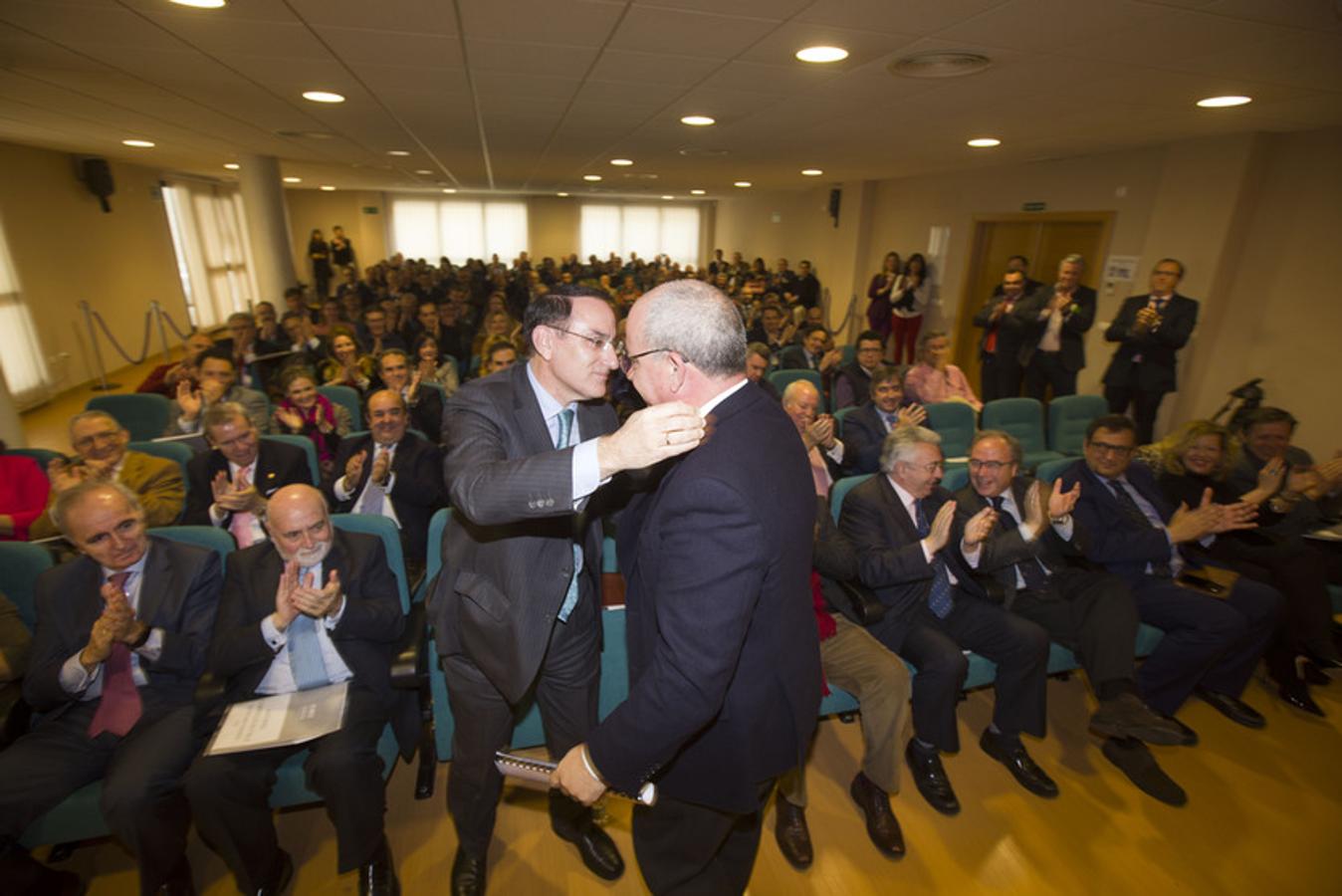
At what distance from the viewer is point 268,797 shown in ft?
6.30

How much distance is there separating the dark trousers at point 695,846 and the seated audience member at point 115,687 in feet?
4.94

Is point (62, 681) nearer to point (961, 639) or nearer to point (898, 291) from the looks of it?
point (961, 639)

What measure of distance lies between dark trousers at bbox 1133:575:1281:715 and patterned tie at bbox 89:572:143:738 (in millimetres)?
4023

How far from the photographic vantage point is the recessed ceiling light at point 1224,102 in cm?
352

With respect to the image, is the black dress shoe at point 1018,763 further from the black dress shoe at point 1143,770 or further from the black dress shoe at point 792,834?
the black dress shoe at point 792,834

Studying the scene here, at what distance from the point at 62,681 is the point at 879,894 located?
2.77 metres

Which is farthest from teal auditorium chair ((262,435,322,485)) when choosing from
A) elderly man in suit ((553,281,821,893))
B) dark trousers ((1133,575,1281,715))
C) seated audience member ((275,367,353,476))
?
dark trousers ((1133,575,1281,715))

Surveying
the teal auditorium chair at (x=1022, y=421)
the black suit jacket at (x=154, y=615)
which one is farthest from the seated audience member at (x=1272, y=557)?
the black suit jacket at (x=154, y=615)

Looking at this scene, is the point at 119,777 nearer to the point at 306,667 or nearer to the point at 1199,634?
the point at 306,667

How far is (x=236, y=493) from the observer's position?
254 cm

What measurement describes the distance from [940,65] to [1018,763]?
3216 millimetres

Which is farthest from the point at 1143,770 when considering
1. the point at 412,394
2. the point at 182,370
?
the point at 182,370

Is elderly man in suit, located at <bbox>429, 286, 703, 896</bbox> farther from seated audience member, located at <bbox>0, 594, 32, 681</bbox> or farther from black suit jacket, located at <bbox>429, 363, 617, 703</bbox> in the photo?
seated audience member, located at <bbox>0, 594, 32, 681</bbox>

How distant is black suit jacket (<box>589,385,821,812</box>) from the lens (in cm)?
116
